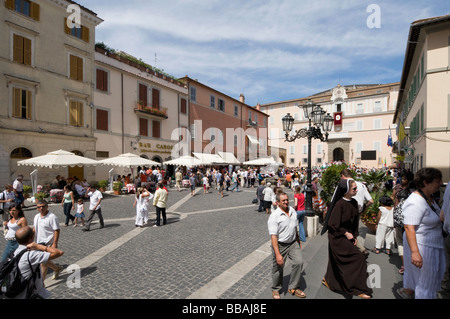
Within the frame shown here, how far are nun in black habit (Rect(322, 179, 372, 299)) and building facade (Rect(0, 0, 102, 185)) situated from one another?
17.4 metres

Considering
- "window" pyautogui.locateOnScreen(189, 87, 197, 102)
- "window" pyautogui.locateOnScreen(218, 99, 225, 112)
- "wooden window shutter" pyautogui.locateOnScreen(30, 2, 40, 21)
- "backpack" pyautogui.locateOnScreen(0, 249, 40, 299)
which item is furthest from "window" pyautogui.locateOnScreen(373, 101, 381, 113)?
"backpack" pyautogui.locateOnScreen(0, 249, 40, 299)

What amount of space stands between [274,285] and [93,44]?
2108 centimetres

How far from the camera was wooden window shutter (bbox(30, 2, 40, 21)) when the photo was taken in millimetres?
15324

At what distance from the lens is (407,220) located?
2.85 metres

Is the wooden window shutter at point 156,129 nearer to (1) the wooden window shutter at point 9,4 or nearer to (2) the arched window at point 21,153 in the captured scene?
(2) the arched window at point 21,153

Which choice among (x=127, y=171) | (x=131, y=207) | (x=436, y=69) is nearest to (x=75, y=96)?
(x=127, y=171)

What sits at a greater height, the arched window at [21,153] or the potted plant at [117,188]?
the arched window at [21,153]

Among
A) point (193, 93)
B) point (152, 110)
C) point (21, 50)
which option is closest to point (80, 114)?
point (21, 50)

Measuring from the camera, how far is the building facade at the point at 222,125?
93.4 feet

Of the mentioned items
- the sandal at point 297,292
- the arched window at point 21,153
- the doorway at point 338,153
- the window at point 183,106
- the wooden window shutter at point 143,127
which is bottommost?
the sandal at point 297,292

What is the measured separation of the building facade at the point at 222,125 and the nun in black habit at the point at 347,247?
78.9 feet

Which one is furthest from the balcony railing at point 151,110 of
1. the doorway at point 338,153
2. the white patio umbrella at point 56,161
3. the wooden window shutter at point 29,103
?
the doorway at point 338,153

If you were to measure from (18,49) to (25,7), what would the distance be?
266 centimetres
